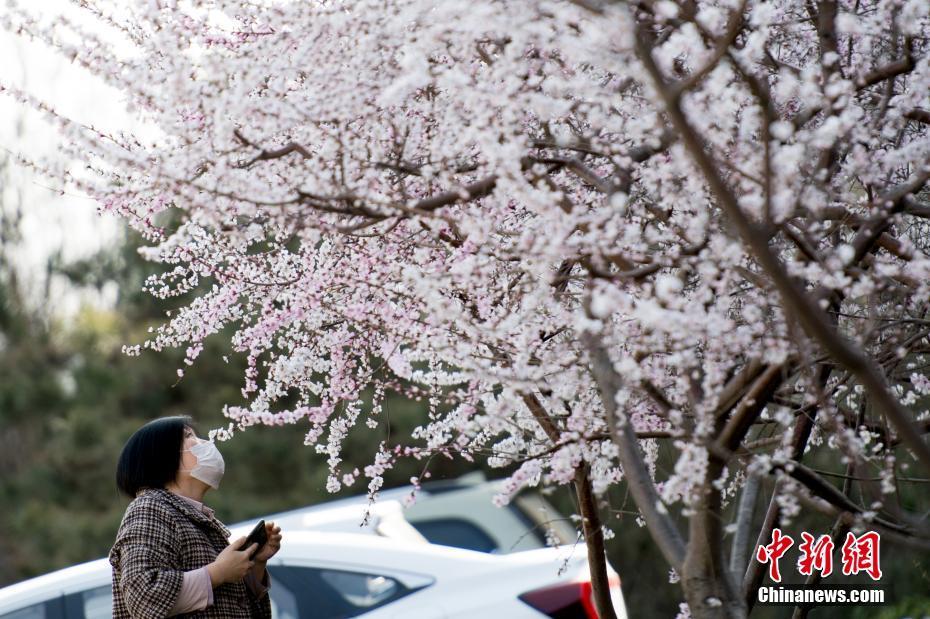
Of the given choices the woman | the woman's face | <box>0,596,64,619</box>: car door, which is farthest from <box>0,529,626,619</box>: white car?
the woman's face

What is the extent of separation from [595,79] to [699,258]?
1139mm

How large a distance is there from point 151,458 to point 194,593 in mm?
544

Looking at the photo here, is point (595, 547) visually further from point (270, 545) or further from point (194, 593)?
point (194, 593)

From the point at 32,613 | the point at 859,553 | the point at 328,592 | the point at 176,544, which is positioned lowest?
the point at 32,613

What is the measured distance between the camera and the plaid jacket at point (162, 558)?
3.55 meters

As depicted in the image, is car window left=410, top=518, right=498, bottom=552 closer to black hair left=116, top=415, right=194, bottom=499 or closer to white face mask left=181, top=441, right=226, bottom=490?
white face mask left=181, top=441, right=226, bottom=490

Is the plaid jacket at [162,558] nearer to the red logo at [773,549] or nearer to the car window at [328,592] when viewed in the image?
the car window at [328,592]

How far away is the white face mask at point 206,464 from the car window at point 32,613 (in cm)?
142

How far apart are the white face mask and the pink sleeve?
0.38m

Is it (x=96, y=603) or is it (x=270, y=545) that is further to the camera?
(x=96, y=603)

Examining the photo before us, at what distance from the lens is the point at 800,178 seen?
312 cm

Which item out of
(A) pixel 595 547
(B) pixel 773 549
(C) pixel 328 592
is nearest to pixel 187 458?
(C) pixel 328 592

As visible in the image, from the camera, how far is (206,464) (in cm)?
393

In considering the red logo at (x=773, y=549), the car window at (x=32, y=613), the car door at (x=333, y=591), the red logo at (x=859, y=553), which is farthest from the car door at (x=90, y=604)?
the red logo at (x=859, y=553)
